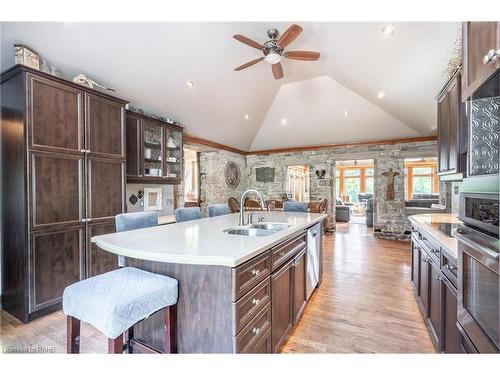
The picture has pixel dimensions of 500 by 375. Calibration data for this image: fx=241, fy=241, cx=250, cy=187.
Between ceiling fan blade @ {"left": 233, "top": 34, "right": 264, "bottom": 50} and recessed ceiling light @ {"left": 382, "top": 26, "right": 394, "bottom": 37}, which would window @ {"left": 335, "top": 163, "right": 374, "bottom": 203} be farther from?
ceiling fan blade @ {"left": 233, "top": 34, "right": 264, "bottom": 50}

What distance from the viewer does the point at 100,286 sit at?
1298 mm

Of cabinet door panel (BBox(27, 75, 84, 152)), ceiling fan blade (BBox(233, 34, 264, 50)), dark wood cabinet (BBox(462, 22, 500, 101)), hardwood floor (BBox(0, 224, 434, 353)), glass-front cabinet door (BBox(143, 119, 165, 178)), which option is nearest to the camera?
dark wood cabinet (BBox(462, 22, 500, 101))

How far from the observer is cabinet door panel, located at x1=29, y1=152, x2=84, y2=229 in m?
2.31

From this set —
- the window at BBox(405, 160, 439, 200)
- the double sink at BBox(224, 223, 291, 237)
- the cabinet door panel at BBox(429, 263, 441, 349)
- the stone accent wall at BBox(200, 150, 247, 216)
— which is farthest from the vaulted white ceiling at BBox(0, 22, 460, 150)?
the window at BBox(405, 160, 439, 200)

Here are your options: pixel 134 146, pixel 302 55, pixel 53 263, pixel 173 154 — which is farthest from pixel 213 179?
pixel 53 263

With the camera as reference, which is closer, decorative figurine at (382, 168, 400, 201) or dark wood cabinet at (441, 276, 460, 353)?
dark wood cabinet at (441, 276, 460, 353)

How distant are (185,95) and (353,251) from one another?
175 inches

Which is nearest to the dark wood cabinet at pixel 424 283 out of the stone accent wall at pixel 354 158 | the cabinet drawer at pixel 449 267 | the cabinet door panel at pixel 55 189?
the cabinet drawer at pixel 449 267

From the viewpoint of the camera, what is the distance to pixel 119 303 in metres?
1.13

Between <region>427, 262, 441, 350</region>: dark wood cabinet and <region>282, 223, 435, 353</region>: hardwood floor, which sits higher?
<region>427, 262, 441, 350</region>: dark wood cabinet

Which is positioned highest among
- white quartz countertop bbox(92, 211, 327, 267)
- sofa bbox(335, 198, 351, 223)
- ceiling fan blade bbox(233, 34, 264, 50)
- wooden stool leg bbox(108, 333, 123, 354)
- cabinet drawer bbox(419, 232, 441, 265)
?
ceiling fan blade bbox(233, 34, 264, 50)

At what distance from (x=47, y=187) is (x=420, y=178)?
13660 millimetres

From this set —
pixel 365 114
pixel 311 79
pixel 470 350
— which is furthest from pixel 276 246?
pixel 365 114

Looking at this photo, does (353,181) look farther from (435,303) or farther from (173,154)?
(435,303)
